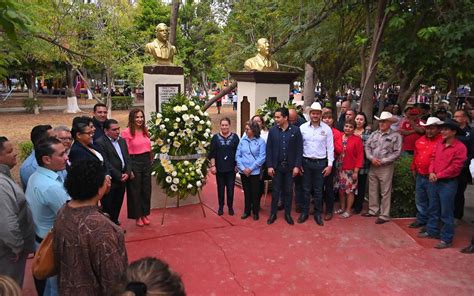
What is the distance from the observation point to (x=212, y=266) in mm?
4598

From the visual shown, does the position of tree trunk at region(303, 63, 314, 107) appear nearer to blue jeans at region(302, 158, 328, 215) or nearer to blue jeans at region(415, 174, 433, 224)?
blue jeans at region(302, 158, 328, 215)

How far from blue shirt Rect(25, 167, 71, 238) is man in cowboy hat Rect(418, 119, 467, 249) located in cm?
445

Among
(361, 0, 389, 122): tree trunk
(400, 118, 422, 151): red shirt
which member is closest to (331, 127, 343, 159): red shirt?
(400, 118, 422, 151): red shirt

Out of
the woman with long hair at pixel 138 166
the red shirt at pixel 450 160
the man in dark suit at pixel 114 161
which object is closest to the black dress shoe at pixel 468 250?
the red shirt at pixel 450 160

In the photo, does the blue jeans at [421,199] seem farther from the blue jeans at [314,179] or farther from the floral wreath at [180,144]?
the floral wreath at [180,144]

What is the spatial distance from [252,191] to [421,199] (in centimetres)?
249

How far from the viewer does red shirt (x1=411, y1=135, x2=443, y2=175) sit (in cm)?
542

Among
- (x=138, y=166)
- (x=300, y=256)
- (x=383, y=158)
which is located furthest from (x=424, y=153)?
(x=138, y=166)

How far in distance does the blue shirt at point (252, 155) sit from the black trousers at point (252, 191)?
113 millimetres

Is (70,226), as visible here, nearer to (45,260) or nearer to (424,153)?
(45,260)

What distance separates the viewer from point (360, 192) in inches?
257

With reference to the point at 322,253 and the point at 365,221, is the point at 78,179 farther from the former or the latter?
the point at 365,221

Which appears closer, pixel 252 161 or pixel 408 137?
pixel 252 161

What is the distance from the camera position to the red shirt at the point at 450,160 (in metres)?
4.98
